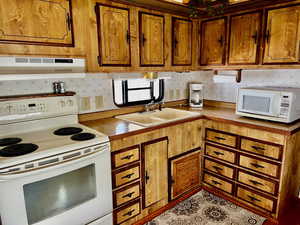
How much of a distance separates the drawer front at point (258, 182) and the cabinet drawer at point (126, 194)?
1.17 m

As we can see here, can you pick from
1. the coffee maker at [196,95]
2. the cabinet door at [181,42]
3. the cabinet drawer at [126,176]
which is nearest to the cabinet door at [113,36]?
the cabinet door at [181,42]

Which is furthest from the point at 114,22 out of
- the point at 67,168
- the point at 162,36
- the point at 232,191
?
the point at 232,191

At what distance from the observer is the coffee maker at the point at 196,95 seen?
9.80 ft

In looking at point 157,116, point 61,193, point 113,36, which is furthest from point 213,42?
point 61,193

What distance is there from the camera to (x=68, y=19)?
171 centimetres

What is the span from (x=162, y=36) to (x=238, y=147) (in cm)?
151

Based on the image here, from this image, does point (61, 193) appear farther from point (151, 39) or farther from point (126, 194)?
point (151, 39)

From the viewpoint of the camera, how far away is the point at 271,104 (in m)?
2.10

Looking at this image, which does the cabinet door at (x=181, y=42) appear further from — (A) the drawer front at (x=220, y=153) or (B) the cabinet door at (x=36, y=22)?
(B) the cabinet door at (x=36, y=22)

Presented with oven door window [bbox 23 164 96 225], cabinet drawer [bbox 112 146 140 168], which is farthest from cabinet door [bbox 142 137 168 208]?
oven door window [bbox 23 164 96 225]

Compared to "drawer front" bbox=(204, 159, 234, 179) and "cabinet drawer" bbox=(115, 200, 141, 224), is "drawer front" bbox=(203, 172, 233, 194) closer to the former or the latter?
"drawer front" bbox=(204, 159, 234, 179)

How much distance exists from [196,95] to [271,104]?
1088mm

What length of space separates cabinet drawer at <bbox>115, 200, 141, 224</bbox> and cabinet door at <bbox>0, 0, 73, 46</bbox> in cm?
157

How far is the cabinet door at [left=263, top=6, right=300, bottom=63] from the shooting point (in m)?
1.99
